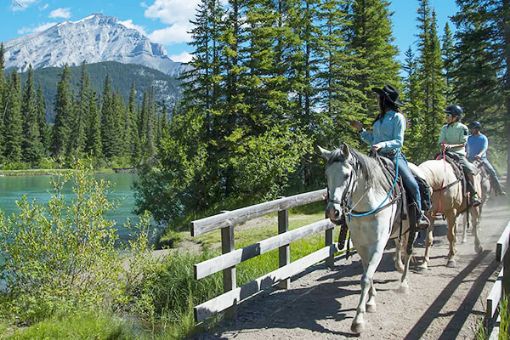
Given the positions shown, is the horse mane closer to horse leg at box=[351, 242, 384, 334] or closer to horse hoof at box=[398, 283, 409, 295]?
horse leg at box=[351, 242, 384, 334]

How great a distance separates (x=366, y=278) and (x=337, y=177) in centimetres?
142

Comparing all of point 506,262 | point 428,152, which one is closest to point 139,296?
point 506,262

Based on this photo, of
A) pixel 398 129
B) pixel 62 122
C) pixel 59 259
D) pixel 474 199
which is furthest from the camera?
pixel 62 122

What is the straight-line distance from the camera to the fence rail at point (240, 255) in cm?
545

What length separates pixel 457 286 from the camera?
→ 7.00m

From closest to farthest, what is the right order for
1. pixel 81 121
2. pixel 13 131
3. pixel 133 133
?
pixel 13 131 < pixel 81 121 < pixel 133 133

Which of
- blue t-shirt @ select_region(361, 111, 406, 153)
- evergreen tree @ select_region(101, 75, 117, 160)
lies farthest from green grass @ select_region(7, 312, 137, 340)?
evergreen tree @ select_region(101, 75, 117, 160)

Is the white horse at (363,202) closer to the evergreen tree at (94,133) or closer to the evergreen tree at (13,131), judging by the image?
the evergreen tree at (13,131)

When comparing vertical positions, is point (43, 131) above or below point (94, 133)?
above

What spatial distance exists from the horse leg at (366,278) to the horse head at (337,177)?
3.15 feet

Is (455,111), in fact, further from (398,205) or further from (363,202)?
(363,202)

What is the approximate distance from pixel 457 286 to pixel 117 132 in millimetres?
105996

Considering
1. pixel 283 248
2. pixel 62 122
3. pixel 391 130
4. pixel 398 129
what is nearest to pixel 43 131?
pixel 62 122

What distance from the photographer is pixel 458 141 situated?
30.9 ft
